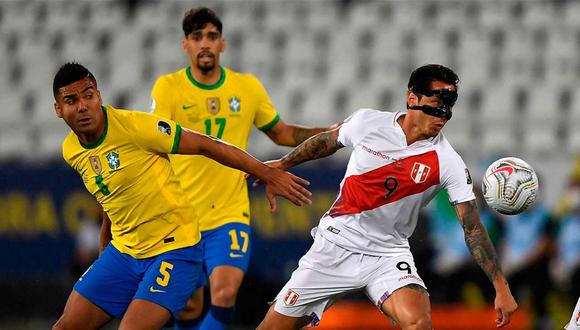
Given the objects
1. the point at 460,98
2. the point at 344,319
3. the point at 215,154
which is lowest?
the point at 344,319

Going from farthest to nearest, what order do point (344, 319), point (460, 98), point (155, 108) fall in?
1. point (460, 98)
2. point (344, 319)
3. point (155, 108)

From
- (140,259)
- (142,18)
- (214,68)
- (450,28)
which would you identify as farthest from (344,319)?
(142,18)

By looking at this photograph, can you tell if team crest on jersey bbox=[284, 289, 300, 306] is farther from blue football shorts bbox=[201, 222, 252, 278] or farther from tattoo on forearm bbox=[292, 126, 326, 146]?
tattoo on forearm bbox=[292, 126, 326, 146]

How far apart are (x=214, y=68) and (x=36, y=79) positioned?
9948 mm

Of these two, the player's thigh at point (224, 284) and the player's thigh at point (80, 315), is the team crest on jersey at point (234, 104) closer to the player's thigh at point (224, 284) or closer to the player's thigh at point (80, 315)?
the player's thigh at point (224, 284)

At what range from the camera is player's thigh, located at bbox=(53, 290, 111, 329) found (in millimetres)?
7566

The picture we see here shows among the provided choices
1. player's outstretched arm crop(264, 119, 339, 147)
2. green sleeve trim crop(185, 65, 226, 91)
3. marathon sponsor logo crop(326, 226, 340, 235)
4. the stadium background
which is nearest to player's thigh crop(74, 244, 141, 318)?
marathon sponsor logo crop(326, 226, 340, 235)

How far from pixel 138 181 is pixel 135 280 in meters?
0.71

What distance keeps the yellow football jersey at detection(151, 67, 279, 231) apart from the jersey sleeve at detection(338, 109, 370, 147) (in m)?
1.53

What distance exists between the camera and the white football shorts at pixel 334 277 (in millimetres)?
7762

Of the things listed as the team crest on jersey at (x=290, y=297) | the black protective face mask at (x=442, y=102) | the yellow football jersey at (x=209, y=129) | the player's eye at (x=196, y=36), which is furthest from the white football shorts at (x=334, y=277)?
the player's eye at (x=196, y=36)

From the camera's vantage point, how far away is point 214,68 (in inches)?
362

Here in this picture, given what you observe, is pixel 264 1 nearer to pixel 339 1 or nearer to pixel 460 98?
pixel 339 1

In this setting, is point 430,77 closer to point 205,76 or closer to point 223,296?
point 205,76
